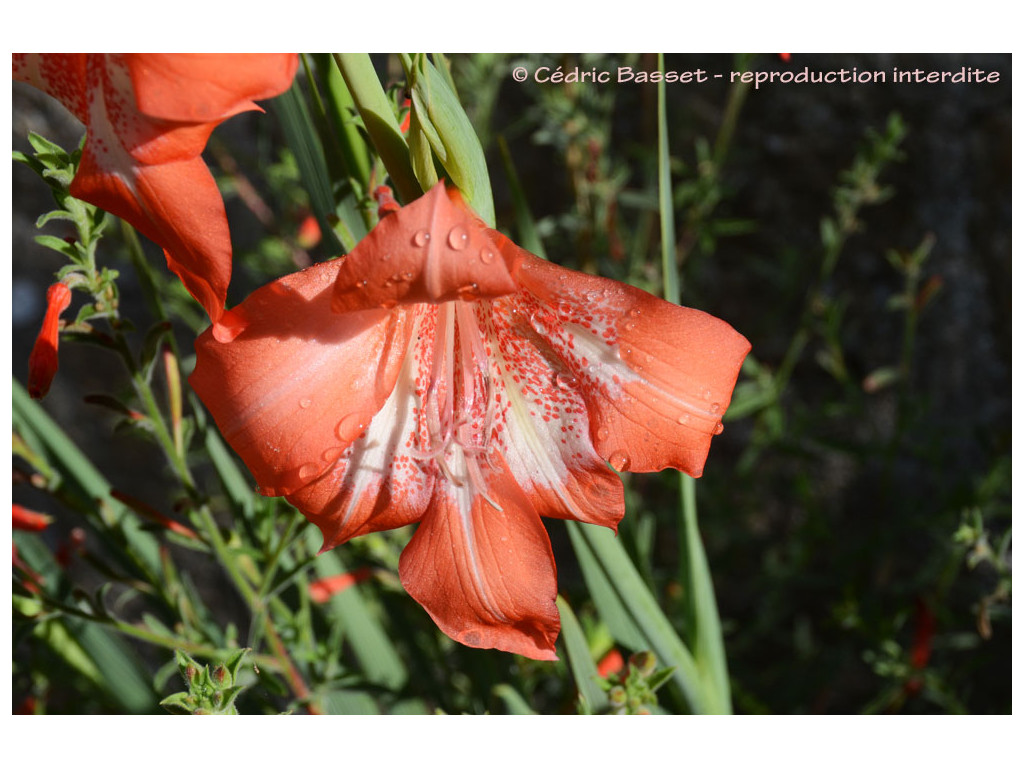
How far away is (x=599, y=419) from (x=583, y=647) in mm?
241

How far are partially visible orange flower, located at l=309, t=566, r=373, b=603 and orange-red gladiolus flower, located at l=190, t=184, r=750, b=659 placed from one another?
0.85 feet

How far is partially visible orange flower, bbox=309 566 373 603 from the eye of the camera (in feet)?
2.61

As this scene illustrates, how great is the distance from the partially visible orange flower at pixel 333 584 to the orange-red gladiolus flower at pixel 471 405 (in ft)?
0.85

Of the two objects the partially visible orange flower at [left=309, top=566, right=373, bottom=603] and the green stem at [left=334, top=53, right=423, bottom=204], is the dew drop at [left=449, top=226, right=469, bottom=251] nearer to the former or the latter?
the green stem at [left=334, top=53, right=423, bottom=204]

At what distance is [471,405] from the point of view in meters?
0.56

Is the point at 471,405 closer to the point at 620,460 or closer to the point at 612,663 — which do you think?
the point at 620,460

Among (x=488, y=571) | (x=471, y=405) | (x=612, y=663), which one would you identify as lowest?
(x=612, y=663)

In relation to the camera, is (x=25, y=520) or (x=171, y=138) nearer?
(x=171, y=138)

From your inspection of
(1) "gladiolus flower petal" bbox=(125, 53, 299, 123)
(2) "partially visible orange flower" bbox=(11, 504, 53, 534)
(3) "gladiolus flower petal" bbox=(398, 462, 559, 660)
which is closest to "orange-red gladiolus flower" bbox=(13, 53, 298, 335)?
(1) "gladiolus flower petal" bbox=(125, 53, 299, 123)

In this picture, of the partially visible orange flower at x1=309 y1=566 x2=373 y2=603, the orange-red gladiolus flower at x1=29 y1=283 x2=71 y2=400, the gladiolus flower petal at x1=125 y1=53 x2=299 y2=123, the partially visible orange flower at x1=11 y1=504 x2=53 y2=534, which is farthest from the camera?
the partially visible orange flower at x1=309 y1=566 x2=373 y2=603

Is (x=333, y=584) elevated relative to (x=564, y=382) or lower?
lower

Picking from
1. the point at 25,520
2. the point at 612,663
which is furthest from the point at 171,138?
the point at 612,663

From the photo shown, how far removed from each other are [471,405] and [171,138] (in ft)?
0.86

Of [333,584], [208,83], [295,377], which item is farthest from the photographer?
[333,584]
